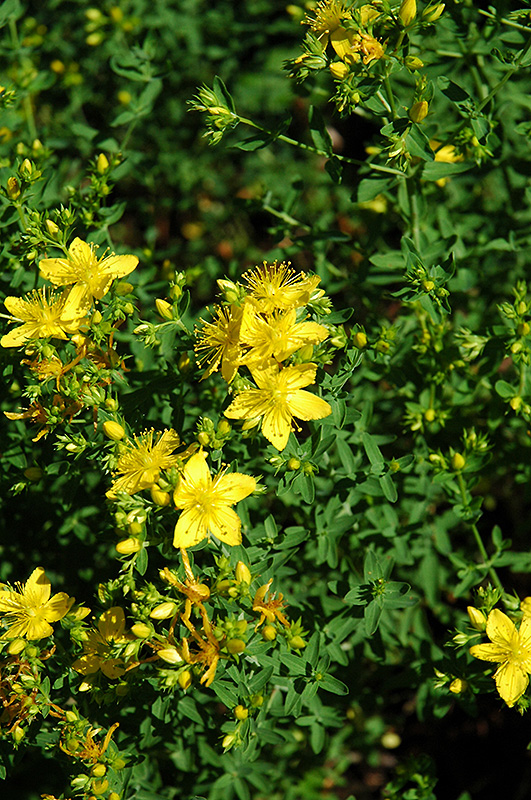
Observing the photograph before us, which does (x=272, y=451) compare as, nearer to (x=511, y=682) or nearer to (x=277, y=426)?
(x=277, y=426)

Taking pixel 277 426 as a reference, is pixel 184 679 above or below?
below

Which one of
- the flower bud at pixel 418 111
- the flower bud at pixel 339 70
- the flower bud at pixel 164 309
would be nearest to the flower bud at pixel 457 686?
the flower bud at pixel 164 309

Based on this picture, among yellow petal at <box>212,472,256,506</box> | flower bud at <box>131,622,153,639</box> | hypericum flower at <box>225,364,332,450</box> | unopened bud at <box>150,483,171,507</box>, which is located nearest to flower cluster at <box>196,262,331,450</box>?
hypericum flower at <box>225,364,332,450</box>

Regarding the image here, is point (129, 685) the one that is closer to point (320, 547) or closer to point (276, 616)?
point (276, 616)

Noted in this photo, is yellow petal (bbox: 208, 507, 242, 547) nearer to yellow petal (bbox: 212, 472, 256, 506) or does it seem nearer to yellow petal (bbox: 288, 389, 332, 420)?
yellow petal (bbox: 212, 472, 256, 506)

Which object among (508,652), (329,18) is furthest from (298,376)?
(329,18)

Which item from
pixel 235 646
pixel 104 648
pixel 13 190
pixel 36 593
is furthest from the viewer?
pixel 13 190

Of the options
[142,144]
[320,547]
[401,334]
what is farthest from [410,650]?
[142,144]
